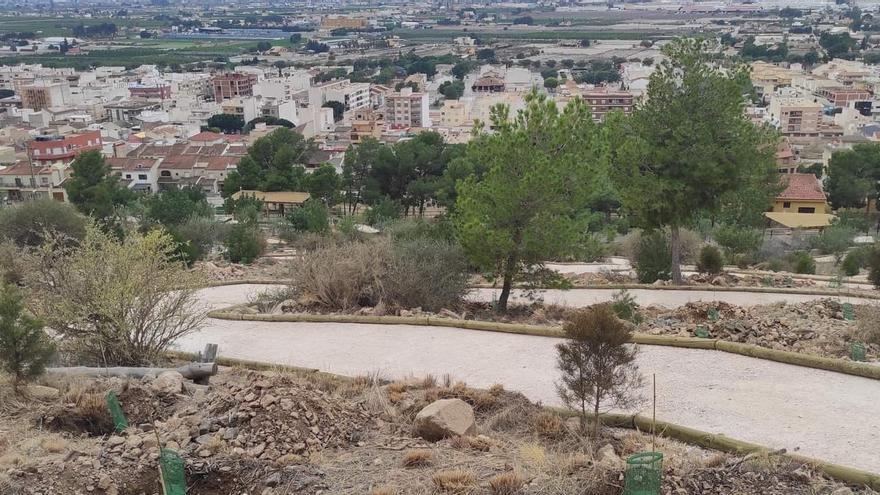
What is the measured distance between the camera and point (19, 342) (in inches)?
315

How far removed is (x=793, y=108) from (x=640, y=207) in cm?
5102

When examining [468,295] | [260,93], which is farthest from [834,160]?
[260,93]

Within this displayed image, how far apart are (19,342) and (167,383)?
1.51 m

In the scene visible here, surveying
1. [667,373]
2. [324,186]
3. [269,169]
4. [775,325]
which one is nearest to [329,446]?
[667,373]

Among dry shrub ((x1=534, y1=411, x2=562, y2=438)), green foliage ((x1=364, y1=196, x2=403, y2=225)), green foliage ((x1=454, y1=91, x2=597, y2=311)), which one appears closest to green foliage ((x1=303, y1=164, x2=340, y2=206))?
green foliage ((x1=364, y1=196, x2=403, y2=225))

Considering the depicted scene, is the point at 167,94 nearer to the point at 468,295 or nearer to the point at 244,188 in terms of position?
the point at 244,188

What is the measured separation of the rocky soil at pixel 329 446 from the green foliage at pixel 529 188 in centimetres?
443

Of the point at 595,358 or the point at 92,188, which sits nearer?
the point at 595,358

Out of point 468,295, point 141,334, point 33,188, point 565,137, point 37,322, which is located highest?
point 565,137

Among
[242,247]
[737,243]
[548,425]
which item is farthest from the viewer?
[242,247]

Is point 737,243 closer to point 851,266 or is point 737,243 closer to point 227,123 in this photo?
point 851,266

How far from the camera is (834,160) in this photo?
35469 mm

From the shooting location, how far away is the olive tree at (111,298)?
897 centimetres

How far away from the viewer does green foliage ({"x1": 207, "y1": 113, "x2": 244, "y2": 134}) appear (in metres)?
68.4
